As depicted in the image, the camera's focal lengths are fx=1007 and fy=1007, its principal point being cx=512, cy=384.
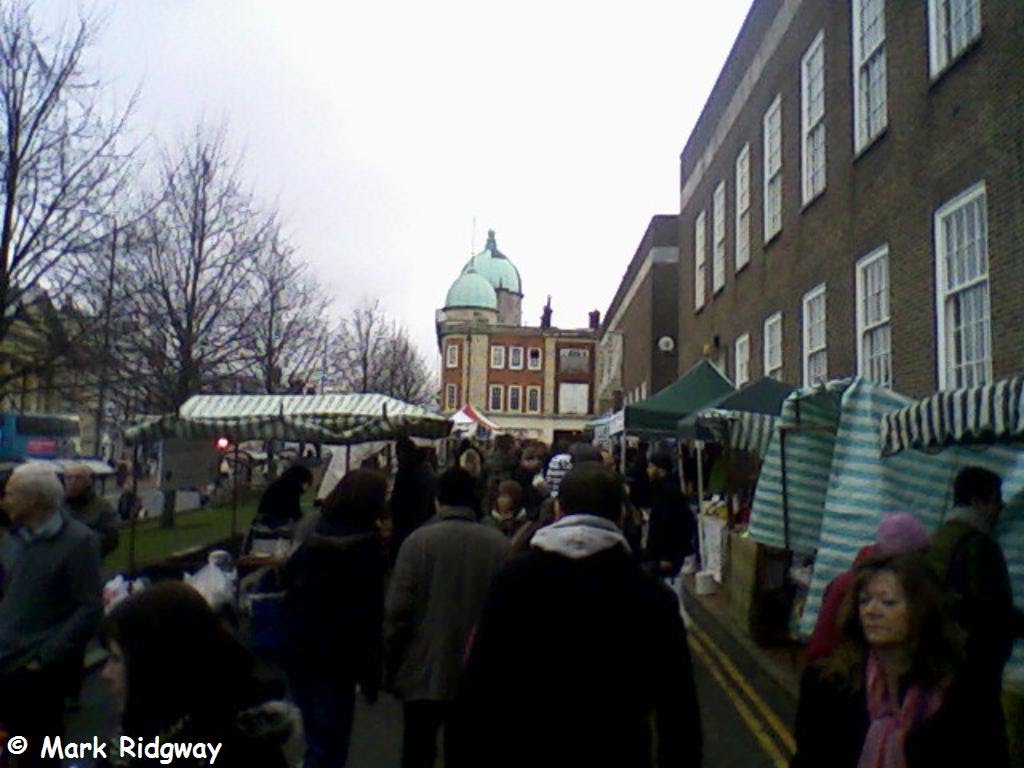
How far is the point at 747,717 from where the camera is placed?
7816mm

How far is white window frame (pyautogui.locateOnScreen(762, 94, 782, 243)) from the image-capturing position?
19.9 metres

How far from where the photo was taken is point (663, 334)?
3650 cm

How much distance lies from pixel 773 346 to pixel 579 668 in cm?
1827

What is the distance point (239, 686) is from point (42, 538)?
2645 millimetres

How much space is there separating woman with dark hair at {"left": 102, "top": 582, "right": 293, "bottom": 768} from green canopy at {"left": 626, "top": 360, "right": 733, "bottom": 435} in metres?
12.2

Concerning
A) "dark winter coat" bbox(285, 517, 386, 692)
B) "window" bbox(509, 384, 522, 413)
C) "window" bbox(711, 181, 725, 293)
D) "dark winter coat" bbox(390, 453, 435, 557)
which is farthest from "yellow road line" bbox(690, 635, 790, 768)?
"window" bbox(509, 384, 522, 413)

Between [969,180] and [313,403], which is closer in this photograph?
[969,180]

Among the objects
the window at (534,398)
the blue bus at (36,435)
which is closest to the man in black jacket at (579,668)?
the blue bus at (36,435)

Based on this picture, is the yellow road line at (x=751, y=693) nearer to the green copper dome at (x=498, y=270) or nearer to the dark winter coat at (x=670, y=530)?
the dark winter coat at (x=670, y=530)

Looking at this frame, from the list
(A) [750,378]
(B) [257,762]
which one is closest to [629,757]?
(B) [257,762]

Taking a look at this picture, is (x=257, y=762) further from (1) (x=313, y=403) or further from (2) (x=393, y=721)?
(1) (x=313, y=403)

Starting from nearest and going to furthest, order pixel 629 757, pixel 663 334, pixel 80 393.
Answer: pixel 629 757 < pixel 80 393 < pixel 663 334

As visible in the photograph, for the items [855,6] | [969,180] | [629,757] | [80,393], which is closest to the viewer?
[629,757]

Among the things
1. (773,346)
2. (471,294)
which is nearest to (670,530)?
(773,346)
